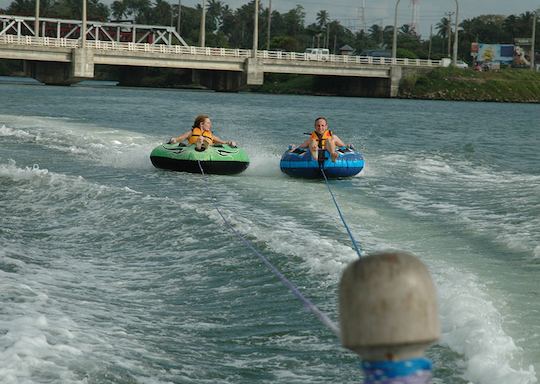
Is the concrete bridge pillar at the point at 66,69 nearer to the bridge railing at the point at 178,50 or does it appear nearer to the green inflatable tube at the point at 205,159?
the bridge railing at the point at 178,50

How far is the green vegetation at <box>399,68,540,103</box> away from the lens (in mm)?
83250

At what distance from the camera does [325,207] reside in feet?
46.8

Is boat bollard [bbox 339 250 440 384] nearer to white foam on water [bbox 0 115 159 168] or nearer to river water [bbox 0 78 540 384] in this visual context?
river water [bbox 0 78 540 384]

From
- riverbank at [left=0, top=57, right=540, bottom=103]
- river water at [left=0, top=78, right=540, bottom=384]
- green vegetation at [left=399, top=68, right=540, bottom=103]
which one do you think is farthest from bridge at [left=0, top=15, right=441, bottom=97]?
river water at [left=0, top=78, right=540, bottom=384]

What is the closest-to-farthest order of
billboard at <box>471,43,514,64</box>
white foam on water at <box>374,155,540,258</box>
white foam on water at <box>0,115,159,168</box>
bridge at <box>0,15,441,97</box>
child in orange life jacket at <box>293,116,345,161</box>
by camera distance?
white foam on water at <box>374,155,540,258</box> → child in orange life jacket at <box>293,116,345,161</box> → white foam on water at <box>0,115,159,168</box> → bridge at <box>0,15,441,97</box> → billboard at <box>471,43,514,64</box>

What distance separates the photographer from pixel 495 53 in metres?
127

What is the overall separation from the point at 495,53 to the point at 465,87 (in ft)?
148

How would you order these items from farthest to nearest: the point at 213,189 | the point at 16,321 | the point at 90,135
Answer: the point at 90,135
the point at 213,189
the point at 16,321

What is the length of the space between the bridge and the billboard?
134ft

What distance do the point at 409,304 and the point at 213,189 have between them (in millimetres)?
14400

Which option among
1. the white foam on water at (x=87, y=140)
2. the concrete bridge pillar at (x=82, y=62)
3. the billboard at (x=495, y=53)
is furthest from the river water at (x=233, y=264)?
the billboard at (x=495, y=53)

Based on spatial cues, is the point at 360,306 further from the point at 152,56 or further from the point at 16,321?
the point at 152,56

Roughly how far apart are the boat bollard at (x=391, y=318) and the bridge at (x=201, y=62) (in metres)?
68.5

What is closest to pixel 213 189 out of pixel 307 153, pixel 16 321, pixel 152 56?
pixel 307 153
